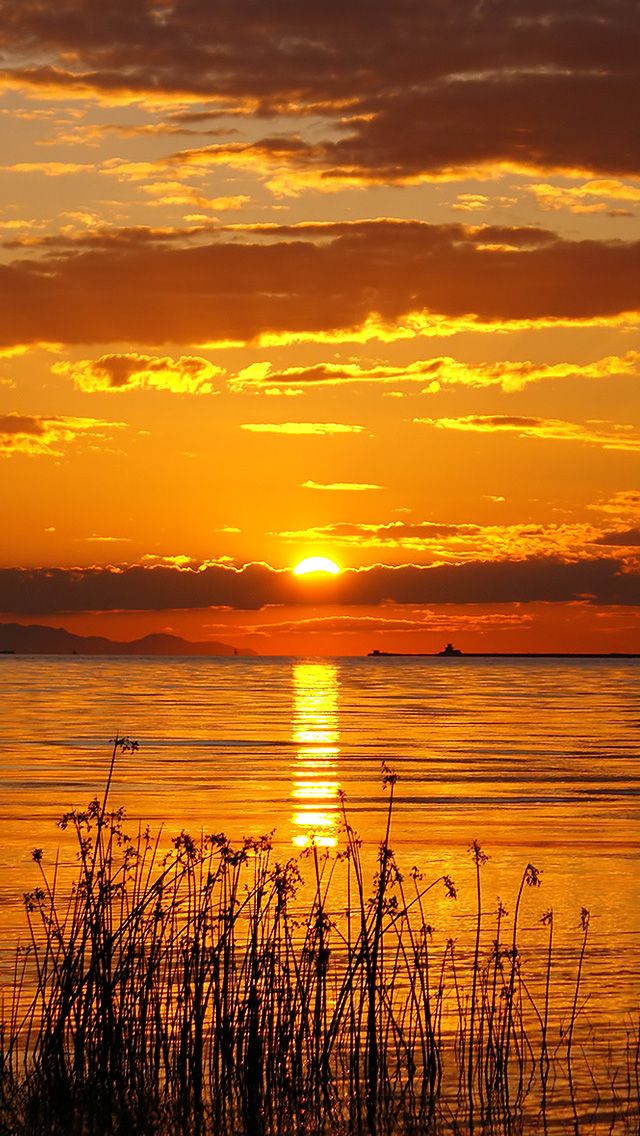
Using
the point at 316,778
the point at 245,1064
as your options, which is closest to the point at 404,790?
the point at 316,778

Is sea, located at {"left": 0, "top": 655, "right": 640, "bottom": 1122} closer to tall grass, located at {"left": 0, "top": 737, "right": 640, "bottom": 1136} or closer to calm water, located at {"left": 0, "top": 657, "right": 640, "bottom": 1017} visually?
calm water, located at {"left": 0, "top": 657, "right": 640, "bottom": 1017}

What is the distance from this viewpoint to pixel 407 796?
4491 centimetres

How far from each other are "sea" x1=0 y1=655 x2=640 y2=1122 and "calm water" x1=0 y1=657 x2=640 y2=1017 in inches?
3.3

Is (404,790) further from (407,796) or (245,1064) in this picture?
(245,1064)

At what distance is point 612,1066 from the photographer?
1614cm

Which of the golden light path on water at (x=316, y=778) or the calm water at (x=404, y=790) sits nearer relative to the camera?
the calm water at (x=404, y=790)

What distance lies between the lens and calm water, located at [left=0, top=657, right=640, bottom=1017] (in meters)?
27.1

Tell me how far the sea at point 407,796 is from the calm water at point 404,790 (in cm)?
8

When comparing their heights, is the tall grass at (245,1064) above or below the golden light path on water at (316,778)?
above

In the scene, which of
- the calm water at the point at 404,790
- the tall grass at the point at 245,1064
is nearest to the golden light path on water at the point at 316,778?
the calm water at the point at 404,790

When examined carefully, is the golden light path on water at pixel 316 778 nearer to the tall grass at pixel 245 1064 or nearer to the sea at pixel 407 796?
the sea at pixel 407 796

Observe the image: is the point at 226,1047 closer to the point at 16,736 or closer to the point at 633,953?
the point at 633,953

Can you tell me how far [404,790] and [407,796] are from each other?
1.88 m

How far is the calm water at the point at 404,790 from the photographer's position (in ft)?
89.0
